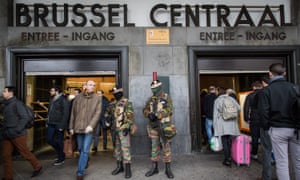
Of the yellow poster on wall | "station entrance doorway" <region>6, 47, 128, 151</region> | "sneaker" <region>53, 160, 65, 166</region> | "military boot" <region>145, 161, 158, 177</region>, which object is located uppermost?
the yellow poster on wall

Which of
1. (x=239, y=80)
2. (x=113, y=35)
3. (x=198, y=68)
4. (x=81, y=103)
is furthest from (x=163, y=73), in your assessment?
(x=239, y=80)

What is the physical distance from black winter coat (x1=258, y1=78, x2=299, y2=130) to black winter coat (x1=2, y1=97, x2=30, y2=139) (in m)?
4.16

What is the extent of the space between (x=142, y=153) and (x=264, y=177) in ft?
10.5

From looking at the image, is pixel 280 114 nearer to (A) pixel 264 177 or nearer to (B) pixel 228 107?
(A) pixel 264 177

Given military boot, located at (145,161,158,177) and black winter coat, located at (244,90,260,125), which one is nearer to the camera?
military boot, located at (145,161,158,177)

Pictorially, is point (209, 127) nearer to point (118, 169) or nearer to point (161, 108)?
point (161, 108)

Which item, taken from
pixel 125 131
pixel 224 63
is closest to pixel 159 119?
pixel 125 131

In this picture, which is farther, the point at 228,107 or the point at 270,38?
the point at 270,38

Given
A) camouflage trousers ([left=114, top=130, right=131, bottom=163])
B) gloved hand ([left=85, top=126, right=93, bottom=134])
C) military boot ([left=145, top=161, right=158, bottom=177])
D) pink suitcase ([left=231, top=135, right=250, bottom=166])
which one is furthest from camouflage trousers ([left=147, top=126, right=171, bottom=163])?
pink suitcase ([left=231, top=135, right=250, bottom=166])

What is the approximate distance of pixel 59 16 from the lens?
699 cm

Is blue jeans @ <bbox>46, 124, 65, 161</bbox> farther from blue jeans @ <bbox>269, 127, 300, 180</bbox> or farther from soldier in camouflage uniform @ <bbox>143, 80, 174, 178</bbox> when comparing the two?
blue jeans @ <bbox>269, 127, 300, 180</bbox>

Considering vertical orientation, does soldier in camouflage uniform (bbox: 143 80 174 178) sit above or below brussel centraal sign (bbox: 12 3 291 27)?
below

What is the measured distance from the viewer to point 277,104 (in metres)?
3.53

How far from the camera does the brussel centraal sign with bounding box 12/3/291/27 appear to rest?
688 centimetres
